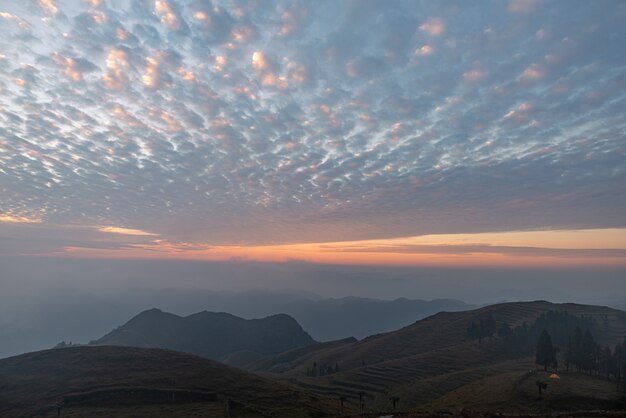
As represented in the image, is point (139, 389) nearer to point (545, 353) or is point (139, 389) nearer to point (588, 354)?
point (545, 353)

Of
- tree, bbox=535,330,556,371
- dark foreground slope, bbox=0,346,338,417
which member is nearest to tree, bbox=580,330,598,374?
tree, bbox=535,330,556,371

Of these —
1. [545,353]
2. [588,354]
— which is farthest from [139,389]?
[588,354]

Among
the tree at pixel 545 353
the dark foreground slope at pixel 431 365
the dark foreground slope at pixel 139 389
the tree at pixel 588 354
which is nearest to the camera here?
the dark foreground slope at pixel 139 389

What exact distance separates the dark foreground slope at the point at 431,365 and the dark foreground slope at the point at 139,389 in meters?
20.8

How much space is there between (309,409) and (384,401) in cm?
2681

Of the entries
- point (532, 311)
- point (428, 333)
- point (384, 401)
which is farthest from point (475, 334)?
point (384, 401)

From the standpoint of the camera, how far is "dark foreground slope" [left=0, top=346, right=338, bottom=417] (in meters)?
71.8

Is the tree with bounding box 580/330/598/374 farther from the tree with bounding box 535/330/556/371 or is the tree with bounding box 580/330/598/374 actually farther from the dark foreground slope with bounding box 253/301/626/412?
the dark foreground slope with bounding box 253/301/626/412

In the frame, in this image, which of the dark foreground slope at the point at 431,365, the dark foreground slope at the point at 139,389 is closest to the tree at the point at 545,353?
the dark foreground slope at the point at 431,365

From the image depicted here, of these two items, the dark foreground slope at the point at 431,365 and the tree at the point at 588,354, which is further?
the tree at the point at 588,354

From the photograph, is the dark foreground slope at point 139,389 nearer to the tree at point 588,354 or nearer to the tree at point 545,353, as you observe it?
the tree at point 545,353

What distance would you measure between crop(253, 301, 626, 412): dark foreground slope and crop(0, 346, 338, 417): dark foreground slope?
20848 mm

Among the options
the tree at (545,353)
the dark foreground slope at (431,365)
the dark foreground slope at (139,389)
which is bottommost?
the dark foreground slope at (431,365)

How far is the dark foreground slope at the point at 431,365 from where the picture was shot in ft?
286
